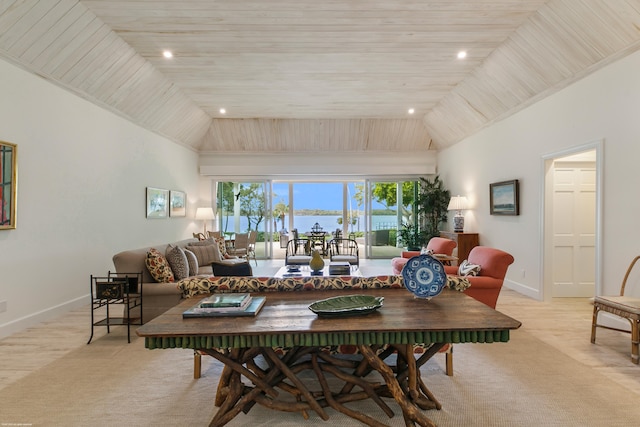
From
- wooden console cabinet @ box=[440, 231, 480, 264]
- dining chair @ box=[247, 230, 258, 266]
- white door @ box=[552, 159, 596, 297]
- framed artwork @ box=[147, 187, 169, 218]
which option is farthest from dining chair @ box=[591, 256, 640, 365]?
framed artwork @ box=[147, 187, 169, 218]

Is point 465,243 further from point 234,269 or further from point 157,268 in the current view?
point 157,268

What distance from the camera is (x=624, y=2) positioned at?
3.17 m

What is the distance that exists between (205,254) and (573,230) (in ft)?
→ 18.6

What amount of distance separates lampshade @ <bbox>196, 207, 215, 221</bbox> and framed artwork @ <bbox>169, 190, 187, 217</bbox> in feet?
1.18

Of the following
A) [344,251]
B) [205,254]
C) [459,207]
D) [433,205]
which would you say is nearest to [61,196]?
[205,254]

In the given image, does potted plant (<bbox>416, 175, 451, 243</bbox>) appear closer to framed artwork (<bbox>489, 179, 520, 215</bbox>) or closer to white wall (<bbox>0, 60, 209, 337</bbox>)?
framed artwork (<bbox>489, 179, 520, 215</bbox>)

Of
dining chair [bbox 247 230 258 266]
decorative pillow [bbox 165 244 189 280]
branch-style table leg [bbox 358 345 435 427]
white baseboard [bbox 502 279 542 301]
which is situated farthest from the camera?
dining chair [bbox 247 230 258 266]

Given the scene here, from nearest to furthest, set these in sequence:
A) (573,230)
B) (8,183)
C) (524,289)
Result: (8,183)
(573,230)
(524,289)

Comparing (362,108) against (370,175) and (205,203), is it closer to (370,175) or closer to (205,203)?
(370,175)

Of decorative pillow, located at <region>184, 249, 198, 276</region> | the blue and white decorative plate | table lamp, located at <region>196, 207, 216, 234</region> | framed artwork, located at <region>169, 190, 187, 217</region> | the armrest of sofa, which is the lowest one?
decorative pillow, located at <region>184, 249, 198, 276</region>

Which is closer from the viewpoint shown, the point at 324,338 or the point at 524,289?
the point at 324,338

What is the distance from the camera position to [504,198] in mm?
5809

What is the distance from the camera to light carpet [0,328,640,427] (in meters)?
2.17

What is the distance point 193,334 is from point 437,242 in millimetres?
5183
